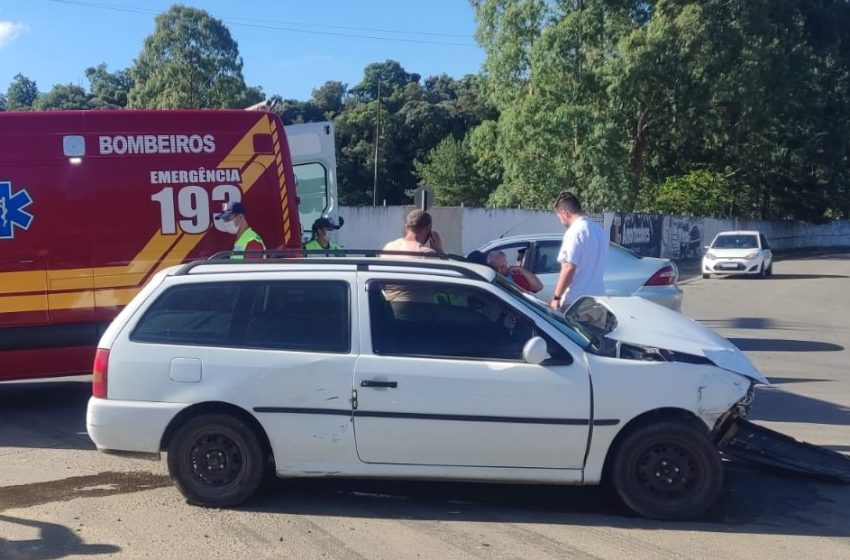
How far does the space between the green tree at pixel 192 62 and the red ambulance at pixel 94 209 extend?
43206mm

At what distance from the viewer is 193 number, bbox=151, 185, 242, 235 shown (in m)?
8.41

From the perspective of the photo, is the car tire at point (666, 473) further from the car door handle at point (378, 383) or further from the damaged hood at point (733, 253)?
the damaged hood at point (733, 253)

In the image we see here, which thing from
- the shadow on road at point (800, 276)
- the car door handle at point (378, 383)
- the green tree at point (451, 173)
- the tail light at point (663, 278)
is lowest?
the shadow on road at point (800, 276)

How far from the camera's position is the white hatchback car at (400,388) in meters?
5.49

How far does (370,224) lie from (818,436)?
60.8 ft

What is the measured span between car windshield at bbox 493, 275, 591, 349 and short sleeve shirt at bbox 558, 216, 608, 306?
5.41ft

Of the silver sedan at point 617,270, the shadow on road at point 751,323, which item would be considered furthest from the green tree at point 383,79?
the silver sedan at point 617,270

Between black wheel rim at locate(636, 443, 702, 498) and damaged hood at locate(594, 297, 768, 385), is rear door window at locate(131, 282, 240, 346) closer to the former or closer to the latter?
damaged hood at locate(594, 297, 768, 385)

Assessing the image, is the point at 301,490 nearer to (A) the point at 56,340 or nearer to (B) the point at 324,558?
(B) the point at 324,558

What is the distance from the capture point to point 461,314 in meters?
5.70

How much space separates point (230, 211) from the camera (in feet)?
27.3

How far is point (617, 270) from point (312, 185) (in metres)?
4.65

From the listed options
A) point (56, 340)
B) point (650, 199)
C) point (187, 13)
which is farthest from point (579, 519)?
point (187, 13)

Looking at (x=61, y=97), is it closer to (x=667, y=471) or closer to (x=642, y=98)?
(x=642, y=98)
